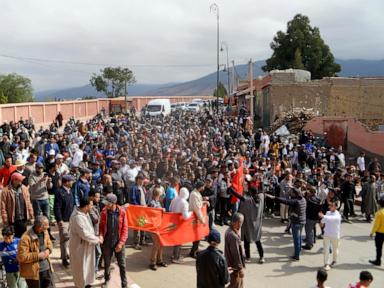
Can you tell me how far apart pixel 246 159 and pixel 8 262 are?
1120 centimetres

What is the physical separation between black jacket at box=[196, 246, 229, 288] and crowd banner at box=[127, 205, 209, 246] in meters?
3.07

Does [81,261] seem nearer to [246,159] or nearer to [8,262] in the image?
[8,262]

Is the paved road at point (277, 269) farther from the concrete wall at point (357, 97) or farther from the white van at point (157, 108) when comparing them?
the white van at point (157, 108)

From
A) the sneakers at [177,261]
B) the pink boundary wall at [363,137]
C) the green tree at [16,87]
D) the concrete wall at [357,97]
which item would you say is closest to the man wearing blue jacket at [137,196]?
the sneakers at [177,261]

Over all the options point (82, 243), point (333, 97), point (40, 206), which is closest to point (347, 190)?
point (40, 206)

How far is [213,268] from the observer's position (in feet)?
19.0

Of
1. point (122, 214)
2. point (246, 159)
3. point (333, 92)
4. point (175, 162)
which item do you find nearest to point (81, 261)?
point (122, 214)

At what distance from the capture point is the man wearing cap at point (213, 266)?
19.0 feet

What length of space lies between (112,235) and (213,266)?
2.27 meters

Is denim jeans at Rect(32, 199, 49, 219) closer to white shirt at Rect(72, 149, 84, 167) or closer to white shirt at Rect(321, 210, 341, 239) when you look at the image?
white shirt at Rect(72, 149, 84, 167)

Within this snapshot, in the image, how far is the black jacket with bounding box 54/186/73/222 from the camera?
8.16m

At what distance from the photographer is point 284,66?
186 feet

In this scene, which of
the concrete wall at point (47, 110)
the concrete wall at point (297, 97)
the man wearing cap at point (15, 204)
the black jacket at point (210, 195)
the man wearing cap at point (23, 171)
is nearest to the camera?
the man wearing cap at point (15, 204)

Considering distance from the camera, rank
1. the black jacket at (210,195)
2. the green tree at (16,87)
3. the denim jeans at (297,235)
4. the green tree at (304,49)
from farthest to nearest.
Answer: the green tree at (16,87)
the green tree at (304,49)
the black jacket at (210,195)
the denim jeans at (297,235)
